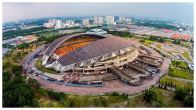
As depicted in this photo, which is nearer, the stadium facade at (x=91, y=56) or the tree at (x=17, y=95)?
the tree at (x=17, y=95)

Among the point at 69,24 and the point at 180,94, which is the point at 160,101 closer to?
the point at 180,94

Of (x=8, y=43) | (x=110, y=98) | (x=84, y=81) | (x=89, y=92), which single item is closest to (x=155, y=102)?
(x=110, y=98)

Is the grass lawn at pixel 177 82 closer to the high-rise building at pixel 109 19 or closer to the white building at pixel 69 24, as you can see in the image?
the high-rise building at pixel 109 19

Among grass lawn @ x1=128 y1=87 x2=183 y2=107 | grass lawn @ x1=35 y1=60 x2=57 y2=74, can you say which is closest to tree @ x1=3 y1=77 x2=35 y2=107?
grass lawn @ x1=35 y1=60 x2=57 y2=74

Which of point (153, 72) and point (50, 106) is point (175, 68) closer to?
point (153, 72)

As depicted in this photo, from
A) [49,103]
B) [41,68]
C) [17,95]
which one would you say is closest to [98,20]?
[41,68]

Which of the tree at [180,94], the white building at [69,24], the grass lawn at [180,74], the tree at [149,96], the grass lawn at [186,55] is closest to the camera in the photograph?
the tree at [149,96]

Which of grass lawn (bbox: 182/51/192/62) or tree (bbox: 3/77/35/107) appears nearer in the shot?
tree (bbox: 3/77/35/107)

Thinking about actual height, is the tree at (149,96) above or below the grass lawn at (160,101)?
above

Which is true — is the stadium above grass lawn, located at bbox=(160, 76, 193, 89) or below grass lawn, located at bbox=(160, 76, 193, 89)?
above

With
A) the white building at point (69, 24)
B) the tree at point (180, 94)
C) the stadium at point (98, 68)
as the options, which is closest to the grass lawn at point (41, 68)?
the stadium at point (98, 68)

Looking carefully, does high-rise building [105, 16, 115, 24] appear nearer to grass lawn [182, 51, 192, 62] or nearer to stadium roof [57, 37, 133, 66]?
grass lawn [182, 51, 192, 62]
